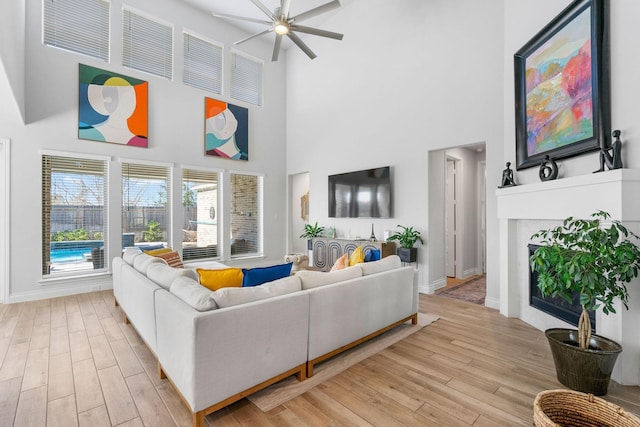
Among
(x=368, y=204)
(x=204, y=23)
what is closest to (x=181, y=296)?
(x=368, y=204)

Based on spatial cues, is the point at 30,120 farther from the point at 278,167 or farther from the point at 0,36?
the point at 278,167

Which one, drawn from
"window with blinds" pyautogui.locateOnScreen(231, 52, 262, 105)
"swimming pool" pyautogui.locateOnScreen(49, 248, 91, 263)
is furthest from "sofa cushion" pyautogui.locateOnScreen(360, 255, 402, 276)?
"window with blinds" pyautogui.locateOnScreen(231, 52, 262, 105)

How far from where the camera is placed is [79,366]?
245 centimetres

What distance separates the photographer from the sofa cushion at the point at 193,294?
184cm

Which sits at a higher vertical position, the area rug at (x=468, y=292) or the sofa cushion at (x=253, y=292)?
the sofa cushion at (x=253, y=292)

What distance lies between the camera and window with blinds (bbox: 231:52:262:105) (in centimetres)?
667

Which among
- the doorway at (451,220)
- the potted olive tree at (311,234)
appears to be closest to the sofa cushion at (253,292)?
the potted olive tree at (311,234)

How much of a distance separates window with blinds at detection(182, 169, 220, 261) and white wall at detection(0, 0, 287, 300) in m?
0.33

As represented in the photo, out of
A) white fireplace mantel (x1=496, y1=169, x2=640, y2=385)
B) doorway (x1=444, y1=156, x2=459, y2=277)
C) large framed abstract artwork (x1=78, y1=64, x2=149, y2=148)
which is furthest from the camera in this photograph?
doorway (x1=444, y1=156, x2=459, y2=277)

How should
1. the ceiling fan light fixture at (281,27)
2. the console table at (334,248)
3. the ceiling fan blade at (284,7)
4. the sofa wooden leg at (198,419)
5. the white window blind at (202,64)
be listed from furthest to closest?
the white window blind at (202,64) → the console table at (334,248) → the ceiling fan light fixture at (281,27) → the ceiling fan blade at (284,7) → the sofa wooden leg at (198,419)

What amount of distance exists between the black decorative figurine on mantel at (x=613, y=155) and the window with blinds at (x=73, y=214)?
6.44 meters

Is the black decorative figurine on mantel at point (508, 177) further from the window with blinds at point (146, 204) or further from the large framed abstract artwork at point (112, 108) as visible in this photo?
the large framed abstract artwork at point (112, 108)

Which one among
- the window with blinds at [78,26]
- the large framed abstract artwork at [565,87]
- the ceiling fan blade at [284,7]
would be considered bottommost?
the large framed abstract artwork at [565,87]

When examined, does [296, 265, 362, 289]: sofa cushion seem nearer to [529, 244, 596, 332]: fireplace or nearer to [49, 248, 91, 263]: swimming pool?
[529, 244, 596, 332]: fireplace
